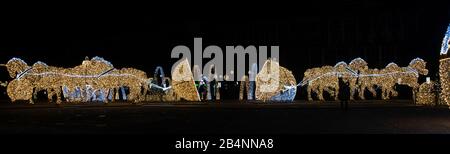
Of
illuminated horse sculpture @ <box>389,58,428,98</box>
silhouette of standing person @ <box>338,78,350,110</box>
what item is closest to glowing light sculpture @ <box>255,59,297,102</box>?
silhouette of standing person @ <box>338,78,350,110</box>

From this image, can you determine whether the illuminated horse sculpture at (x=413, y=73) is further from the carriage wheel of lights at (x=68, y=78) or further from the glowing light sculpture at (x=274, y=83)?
the carriage wheel of lights at (x=68, y=78)

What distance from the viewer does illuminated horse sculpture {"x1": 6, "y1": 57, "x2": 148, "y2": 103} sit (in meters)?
29.6

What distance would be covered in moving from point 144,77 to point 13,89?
7404 mm

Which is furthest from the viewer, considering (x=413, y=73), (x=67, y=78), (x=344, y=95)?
(x=413, y=73)

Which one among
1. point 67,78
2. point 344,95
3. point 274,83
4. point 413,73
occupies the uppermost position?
point 413,73

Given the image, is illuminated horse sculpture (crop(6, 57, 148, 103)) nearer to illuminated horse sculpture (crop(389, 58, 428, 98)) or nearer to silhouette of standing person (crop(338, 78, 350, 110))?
silhouette of standing person (crop(338, 78, 350, 110))

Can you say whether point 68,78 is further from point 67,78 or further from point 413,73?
point 413,73

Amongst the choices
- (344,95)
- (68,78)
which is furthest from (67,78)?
(344,95)

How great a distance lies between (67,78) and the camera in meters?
31.4

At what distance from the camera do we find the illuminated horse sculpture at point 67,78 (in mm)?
29609
